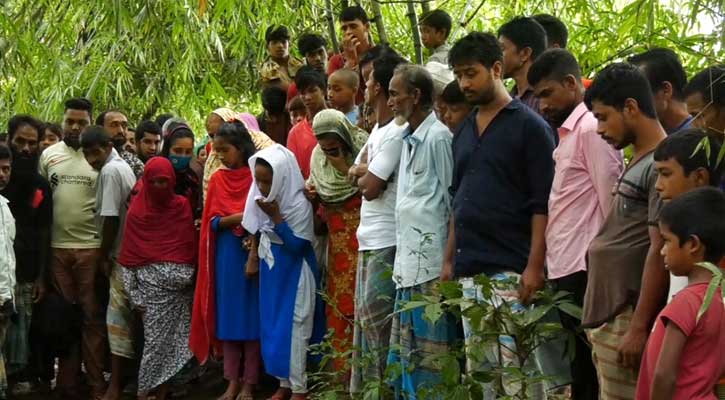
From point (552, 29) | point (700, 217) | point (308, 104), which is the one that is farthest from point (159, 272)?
point (700, 217)

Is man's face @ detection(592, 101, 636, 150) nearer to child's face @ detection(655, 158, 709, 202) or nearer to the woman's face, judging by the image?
child's face @ detection(655, 158, 709, 202)

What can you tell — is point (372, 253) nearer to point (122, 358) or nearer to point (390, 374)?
point (390, 374)

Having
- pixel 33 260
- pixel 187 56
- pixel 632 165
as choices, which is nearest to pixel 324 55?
pixel 187 56

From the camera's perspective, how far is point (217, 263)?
22.8 ft

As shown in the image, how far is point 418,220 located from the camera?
509 cm

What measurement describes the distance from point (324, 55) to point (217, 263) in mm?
1801

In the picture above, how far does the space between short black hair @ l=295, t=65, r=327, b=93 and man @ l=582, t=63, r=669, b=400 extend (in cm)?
300

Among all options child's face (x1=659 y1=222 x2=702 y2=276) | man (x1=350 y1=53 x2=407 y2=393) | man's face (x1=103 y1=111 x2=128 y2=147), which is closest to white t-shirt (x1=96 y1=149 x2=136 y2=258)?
man's face (x1=103 y1=111 x2=128 y2=147)

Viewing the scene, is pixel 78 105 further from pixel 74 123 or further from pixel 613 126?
pixel 613 126

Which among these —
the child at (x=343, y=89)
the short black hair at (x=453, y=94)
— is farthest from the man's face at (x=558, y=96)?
the child at (x=343, y=89)

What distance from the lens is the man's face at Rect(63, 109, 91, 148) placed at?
7.69 m

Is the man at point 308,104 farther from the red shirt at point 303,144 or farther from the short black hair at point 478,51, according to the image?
the short black hair at point 478,51

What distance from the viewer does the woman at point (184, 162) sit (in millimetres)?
7371

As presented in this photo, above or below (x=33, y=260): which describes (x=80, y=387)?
below
